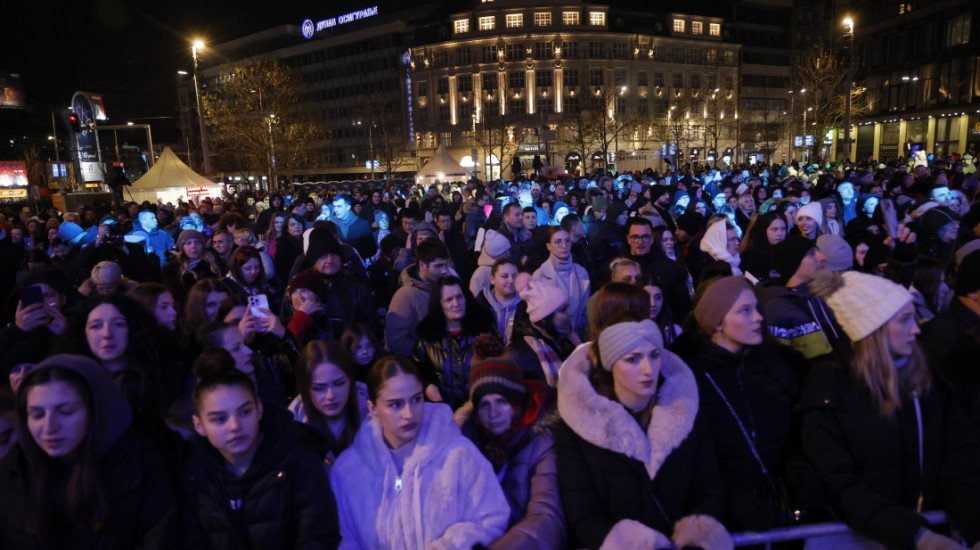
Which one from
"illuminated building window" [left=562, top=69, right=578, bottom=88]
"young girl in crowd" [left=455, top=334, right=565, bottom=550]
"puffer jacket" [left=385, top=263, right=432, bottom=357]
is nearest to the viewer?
"young girl in crowd" [left=455, top=334, right=565, bottom=550]

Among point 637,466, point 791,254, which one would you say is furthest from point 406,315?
point 791,254

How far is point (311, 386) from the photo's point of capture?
3.22 meters

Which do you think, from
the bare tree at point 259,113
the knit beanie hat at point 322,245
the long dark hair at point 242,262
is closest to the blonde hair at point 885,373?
the knit beanie hat at point 322,245

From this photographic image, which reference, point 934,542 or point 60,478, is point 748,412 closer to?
point 934,542

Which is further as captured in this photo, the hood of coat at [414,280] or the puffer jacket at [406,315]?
the hood of coat at [414,280]

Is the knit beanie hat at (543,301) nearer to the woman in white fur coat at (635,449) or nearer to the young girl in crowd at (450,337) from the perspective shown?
the young girl in crowd at (450,337)

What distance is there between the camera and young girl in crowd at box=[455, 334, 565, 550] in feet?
9.30

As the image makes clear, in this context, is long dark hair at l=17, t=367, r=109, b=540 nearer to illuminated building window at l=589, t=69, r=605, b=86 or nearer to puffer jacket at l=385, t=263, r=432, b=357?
puffer jacket at l=385, t=263, r=432, b=357

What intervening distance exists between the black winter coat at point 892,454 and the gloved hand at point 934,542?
17 centimetres

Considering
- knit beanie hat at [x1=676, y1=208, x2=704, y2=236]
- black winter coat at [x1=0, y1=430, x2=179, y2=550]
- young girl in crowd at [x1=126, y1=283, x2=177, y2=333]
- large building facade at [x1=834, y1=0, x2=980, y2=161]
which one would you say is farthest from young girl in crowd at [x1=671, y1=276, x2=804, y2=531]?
large building facade at [x1=834, y1=0, x2=980, y2=161]

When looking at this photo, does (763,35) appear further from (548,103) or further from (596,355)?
(596,355)

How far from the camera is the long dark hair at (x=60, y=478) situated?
7.87 ft

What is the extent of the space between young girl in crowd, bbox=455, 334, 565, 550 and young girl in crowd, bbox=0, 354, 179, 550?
1.41 metres

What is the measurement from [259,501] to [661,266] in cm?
438
